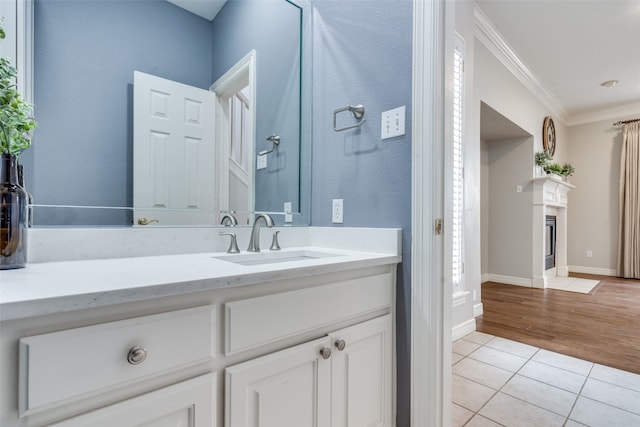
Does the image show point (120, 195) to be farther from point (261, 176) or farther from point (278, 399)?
point (278, 399)

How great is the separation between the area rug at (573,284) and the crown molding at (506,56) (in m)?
2.62

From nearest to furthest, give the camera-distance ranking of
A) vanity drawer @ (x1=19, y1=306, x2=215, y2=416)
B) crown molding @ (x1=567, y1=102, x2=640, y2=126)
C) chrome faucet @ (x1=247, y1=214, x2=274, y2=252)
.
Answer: vanity drawer @ (x1=19, y1=306, x2=215, y2=416) < chrome faucet @ (x1=247, y1=214, x2=274, y2=252) < crown molding @ (x1=567, y1=102, x2=640, y2=126)

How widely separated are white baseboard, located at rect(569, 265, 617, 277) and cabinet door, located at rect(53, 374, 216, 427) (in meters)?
6.80

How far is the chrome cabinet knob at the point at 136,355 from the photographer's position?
62cm

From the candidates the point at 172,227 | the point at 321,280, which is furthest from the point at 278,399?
the point at 172,227

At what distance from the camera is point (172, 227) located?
122cm

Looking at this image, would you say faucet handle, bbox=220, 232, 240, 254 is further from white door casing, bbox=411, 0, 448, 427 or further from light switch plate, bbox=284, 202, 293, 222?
white door casing, bbox=411, 0, 448, 427

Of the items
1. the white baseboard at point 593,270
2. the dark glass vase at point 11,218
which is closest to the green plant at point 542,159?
the white baseboard at point 593,270

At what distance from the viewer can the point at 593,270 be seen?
17.9ft

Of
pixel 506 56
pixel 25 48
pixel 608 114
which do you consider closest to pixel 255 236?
pixel 25 48

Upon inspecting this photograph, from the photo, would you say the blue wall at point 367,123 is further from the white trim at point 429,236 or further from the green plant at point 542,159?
the green plant at point 542,159

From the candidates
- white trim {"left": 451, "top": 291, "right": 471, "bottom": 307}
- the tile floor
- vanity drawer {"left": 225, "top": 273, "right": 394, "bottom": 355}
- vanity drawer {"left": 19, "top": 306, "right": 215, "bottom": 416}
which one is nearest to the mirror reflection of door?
vanity drawer {"left": 225, "top": 273, "right": 394, "bottom": 355}

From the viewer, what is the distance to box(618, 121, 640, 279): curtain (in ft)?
16.1

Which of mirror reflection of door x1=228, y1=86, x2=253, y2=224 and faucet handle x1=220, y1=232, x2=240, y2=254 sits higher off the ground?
mirror reflection of door x1=228, y1=86, x2=253, y2=224
